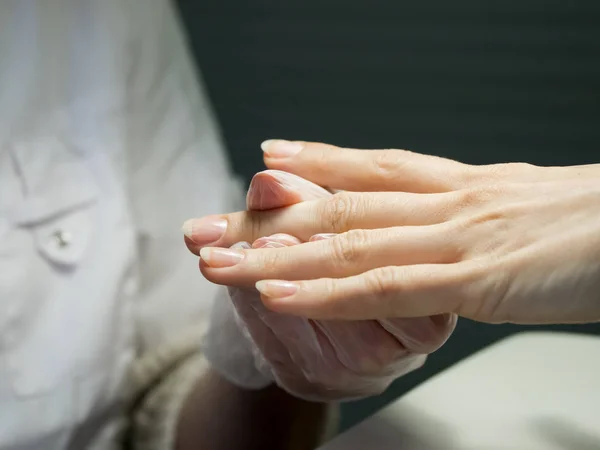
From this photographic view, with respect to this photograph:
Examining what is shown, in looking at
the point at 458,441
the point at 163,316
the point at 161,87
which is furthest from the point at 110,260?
the point at 458,441

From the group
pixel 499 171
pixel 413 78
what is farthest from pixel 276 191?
pixel 413 78

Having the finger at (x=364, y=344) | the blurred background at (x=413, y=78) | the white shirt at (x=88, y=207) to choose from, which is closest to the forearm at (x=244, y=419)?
the white shirt at (x=88, y=207)

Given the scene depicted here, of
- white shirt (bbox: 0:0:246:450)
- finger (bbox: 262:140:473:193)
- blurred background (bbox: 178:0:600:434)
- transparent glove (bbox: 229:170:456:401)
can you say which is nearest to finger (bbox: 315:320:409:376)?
transparent glove (bbox: 229:170:456:401)

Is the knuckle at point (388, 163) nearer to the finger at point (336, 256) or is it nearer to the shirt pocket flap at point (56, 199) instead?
the finger at point (336, 256)

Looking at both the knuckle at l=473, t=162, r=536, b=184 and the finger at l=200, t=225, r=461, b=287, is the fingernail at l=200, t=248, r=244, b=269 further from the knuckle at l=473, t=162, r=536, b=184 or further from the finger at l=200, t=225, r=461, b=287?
the knuckle at l=473, t=162, r=536, b=184

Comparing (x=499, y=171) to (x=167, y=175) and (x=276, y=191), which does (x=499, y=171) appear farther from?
(x=167, y=175)
